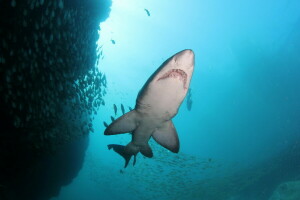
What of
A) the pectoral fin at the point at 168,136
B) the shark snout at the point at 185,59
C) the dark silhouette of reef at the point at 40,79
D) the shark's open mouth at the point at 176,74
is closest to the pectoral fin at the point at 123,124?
the pectoral fin at the point at 168,136

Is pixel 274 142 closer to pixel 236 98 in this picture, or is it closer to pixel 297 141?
pixel 297 141

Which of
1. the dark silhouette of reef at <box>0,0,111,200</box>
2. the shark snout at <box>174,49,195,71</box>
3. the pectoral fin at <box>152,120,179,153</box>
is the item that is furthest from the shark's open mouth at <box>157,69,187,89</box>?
the dark silhouette of reef at <box>0,0,111,200</box>

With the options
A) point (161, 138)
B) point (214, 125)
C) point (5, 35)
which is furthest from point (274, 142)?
point (5, 35)

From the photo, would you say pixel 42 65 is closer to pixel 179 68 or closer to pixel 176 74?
pixel 176 74

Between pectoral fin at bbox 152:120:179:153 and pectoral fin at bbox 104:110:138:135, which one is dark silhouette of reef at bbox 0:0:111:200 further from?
pectoral fin at bbox 152:120:179:153

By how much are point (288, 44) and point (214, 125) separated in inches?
591

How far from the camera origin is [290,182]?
93.9ft

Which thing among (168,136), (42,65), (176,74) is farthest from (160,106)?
(42,65)

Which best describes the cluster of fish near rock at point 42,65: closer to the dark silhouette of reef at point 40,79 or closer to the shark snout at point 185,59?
the dark silhouette of reef at point 40,79

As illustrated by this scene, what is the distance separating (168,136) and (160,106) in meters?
1.31

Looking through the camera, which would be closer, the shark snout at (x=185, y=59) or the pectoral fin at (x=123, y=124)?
the shark snout at (x=185, y=59)

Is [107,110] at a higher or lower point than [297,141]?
higher

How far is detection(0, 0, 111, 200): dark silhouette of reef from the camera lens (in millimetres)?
8211

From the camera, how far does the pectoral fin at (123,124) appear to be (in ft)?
16.9
